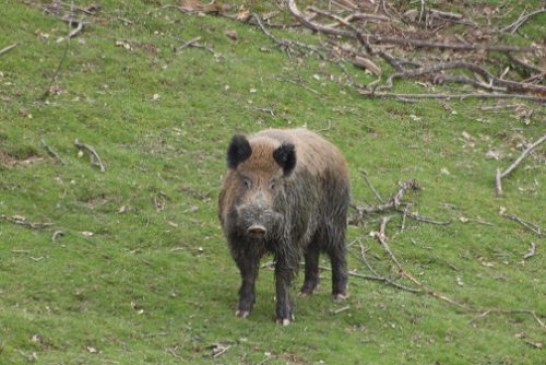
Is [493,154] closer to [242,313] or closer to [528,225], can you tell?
[528,225]

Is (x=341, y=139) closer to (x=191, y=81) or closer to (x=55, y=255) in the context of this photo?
(x=191, y=81)

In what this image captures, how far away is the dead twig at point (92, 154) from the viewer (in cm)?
1848

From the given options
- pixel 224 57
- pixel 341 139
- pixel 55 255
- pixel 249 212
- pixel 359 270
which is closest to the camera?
pixel 249 212

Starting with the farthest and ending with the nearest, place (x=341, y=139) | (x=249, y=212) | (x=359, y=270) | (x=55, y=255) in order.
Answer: (x=341, y=139)
(x=359, y=270)
(x=55, y=255)
(x=249, y=212)

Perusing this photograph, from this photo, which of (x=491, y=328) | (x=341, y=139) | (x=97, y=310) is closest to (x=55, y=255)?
(x=97, y=310)

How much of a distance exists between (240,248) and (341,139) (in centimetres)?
831

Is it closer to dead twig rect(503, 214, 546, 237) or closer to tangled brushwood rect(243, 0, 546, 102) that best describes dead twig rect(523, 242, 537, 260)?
dead twig rect(503, 214, 546, 237)

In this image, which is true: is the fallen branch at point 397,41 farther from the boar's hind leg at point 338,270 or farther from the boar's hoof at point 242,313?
the boar's hoof at point 242,313

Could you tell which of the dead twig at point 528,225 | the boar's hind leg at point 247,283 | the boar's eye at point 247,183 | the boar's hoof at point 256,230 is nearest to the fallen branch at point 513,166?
the dead twig at point 528,225

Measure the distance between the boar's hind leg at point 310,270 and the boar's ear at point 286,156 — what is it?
193 cm

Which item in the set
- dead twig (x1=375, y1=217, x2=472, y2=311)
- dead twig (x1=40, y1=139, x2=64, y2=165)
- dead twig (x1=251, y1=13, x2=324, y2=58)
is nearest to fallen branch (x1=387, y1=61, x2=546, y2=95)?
dead twig (x1=251, y1=13, x2=324, y2=58)

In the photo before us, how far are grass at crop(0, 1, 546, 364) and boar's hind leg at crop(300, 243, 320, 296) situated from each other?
190 millimetres

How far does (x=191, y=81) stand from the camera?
2275 centimetres

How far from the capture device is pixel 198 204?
59.2ft
